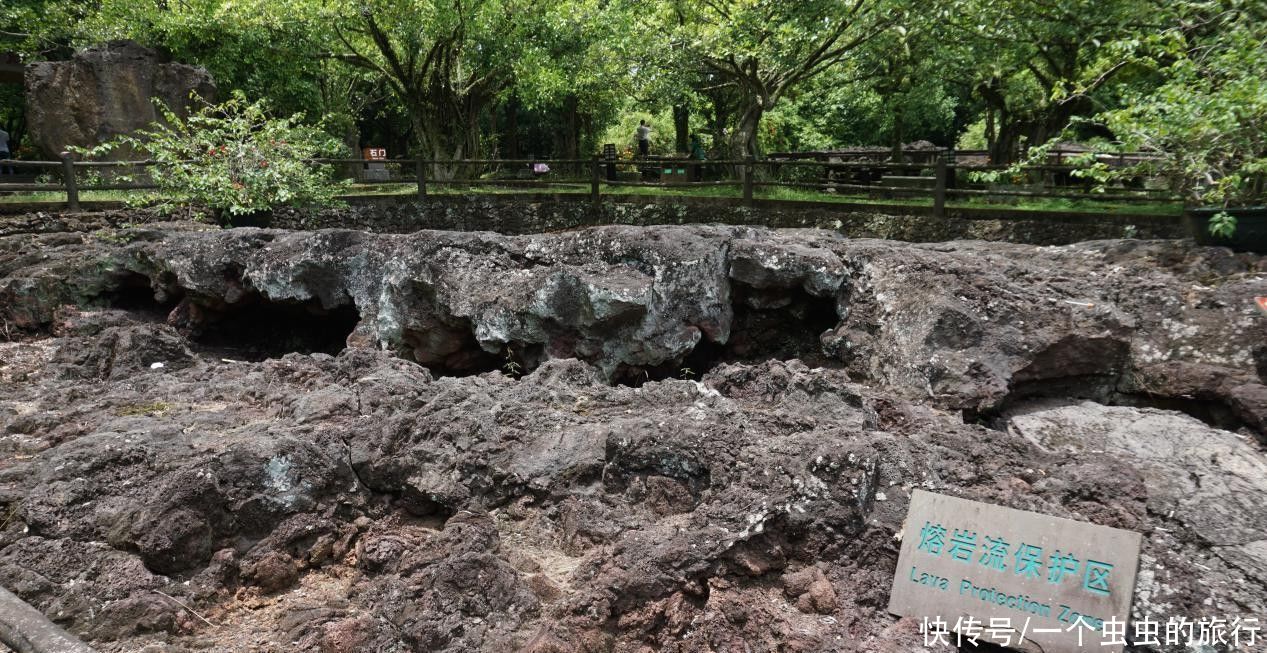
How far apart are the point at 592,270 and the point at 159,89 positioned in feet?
42.6

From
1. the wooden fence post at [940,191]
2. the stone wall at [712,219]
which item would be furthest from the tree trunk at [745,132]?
the wooden fence post at [940,191]

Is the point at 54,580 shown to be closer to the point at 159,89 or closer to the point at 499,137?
the point at 159,89

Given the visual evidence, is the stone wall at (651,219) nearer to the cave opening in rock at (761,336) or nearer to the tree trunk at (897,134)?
the cave opening in rock at (761,336)

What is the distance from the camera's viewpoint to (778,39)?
499 inches

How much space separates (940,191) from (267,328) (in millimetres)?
9966

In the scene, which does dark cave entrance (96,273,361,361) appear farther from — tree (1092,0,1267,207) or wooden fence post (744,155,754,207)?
wooden fence post (744,155,754,207)

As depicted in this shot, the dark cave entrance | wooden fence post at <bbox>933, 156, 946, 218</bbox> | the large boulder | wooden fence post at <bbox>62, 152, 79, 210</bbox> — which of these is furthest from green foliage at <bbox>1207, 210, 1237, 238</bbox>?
the large boulder

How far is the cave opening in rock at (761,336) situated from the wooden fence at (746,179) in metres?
4.71

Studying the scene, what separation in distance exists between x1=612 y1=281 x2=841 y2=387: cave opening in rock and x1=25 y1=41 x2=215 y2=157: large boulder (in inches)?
482

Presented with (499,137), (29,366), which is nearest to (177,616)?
(29,366)

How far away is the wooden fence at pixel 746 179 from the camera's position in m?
11.9

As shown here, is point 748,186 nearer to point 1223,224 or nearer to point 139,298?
point 1223,224

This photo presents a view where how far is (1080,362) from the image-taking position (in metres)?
5.12

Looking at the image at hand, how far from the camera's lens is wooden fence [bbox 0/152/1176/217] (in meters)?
11.9
